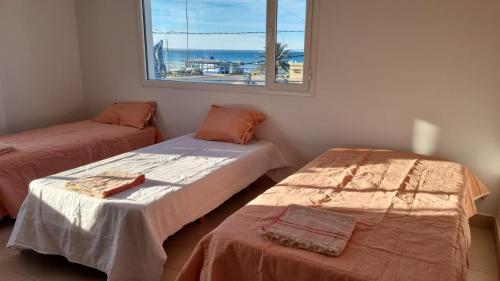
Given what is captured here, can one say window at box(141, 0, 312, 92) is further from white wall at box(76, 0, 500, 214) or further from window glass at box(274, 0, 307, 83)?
white wall at box(76, 0, 500, 214)

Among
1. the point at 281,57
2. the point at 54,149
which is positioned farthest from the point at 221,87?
the point at 54,149

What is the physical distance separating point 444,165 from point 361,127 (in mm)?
696

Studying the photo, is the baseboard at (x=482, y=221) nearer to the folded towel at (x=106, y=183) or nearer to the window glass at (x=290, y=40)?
the window glass at (x=290, y=40)

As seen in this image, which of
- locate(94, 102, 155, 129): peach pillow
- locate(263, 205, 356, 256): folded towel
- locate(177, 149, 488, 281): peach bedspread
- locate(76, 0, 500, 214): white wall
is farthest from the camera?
locate(94, 102, 155, 129): peach pillow

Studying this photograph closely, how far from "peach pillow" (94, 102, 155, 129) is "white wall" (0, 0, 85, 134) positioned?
0.55 meters

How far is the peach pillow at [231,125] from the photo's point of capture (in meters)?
3.22

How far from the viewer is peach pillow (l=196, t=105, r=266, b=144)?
3.22 metres

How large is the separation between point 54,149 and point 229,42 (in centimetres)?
181

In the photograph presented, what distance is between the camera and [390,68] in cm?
285

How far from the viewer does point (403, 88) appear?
112 inches

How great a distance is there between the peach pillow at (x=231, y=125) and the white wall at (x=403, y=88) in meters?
0.15

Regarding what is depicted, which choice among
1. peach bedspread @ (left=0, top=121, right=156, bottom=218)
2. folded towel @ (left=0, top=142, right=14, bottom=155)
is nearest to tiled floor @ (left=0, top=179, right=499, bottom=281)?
peach bedspread @ (left=0, top=121, right=156, bottom=218)

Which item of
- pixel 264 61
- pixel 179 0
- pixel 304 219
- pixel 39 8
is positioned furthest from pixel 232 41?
pixel 304 219

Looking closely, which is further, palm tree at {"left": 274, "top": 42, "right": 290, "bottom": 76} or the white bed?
palm tree at {"left": 274, "top": 42, "right": 290, "bottom": 76}
